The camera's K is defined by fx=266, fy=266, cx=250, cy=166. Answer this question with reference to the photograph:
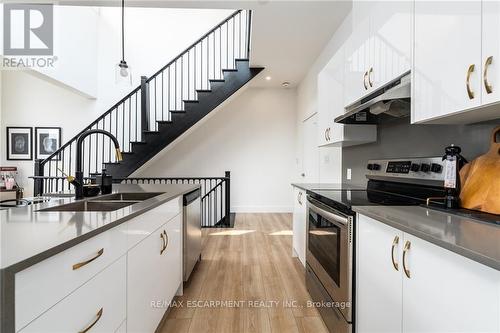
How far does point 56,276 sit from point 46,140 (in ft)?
21.3

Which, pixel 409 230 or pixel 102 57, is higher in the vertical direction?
pixel 102 57

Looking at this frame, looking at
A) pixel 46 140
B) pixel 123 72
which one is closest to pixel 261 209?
pixel 123 72

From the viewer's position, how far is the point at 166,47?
5910 mm

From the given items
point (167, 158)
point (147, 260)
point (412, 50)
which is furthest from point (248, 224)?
point (412, 50)

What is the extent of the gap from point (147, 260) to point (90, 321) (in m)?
0.58

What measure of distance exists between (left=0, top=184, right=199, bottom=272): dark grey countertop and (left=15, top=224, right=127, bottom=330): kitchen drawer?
1.2 inches

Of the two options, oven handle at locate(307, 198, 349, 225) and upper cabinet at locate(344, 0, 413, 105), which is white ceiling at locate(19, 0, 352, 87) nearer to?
upper cabinet at locate(344, 0, 413, 105)

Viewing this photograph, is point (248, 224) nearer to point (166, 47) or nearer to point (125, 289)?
point (125, 289)

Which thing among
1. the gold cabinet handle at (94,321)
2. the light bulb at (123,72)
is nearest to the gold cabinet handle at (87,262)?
the gold cabinet handle at (94,321)

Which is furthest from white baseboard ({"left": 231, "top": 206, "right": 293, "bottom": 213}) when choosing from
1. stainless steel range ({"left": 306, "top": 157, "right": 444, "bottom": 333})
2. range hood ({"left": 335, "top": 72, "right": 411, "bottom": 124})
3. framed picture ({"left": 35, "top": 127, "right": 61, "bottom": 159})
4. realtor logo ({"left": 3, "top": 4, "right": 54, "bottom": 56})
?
realtor logo ({"left": 3, "top": 4, "right": 54, "bottom": 56})

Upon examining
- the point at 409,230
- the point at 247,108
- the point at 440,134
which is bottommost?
the point at 409,230

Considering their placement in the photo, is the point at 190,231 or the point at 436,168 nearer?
the point at 436,168

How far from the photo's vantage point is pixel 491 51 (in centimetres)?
97

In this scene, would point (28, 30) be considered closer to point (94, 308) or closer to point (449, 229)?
point (94, 308)
